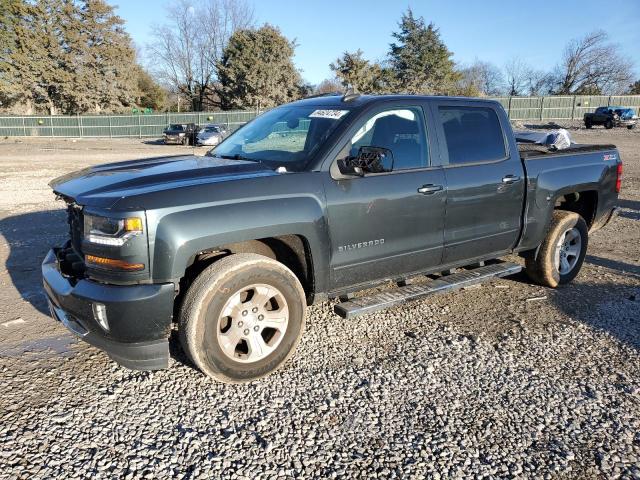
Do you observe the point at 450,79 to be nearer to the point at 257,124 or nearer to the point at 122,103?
the point at 122,103

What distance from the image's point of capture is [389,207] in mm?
3766

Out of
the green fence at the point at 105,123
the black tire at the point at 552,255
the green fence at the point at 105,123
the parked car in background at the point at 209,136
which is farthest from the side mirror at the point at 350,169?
the green fence at the point at 105,123

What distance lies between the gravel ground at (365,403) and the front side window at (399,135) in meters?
1.42

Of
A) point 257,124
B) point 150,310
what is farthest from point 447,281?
point 150,310

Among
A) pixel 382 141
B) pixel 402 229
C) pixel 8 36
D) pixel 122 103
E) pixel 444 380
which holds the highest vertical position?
pixel 8 36

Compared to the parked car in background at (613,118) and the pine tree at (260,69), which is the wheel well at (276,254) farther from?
the pine tree at (260,69)

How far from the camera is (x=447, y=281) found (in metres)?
4.35

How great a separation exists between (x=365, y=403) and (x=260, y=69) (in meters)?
48.1

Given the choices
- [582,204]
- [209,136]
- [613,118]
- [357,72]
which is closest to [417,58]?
[357,72]

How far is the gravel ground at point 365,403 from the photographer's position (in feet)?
8.52

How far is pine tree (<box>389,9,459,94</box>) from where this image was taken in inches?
1983

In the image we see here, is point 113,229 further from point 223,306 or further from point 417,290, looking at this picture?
point 417,290

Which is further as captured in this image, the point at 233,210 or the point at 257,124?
the point at 257,124

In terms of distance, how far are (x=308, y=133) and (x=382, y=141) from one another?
1.91 feet
